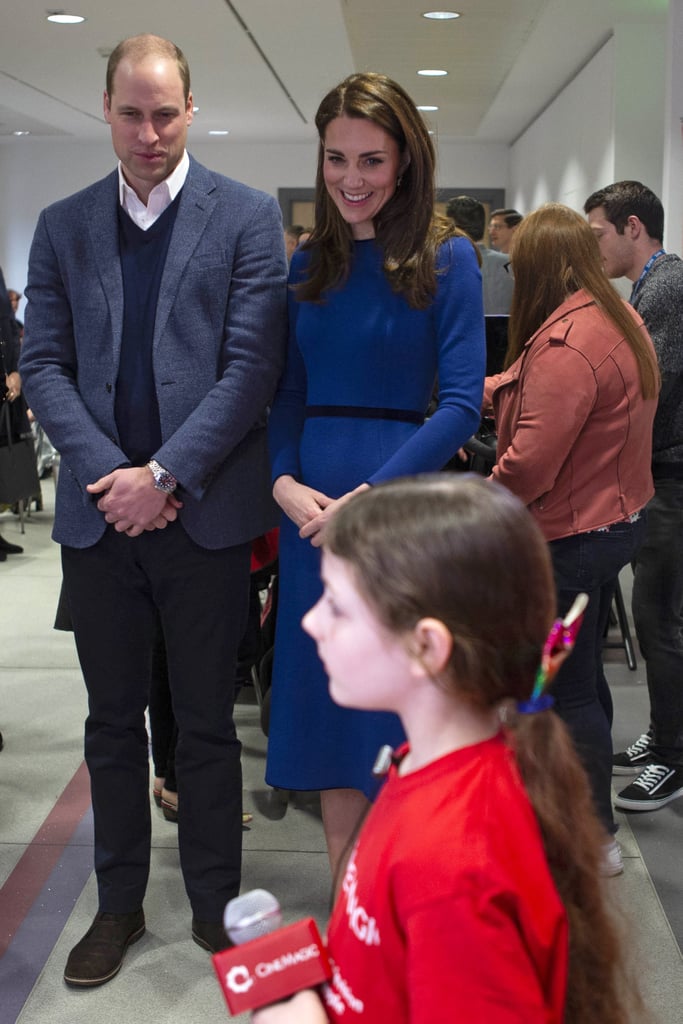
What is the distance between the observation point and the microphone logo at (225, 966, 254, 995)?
1.04 m

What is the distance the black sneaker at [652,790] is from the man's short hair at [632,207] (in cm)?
153

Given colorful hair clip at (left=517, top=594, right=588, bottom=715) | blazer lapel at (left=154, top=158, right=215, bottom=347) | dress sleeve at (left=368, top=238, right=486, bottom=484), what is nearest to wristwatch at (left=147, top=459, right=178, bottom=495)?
blazer lapel at (left=154, top=158, right=215, bottom=347)

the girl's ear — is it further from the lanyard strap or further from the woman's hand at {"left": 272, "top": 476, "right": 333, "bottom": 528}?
the lanyard strap

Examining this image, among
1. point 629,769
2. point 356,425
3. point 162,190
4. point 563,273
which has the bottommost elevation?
point 629,769

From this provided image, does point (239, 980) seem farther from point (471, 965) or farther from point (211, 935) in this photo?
point (211, 935)

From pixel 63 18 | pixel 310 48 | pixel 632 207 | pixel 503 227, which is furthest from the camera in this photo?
pixel 310 48

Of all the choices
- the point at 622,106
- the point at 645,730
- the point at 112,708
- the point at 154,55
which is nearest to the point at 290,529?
the point at 112,708

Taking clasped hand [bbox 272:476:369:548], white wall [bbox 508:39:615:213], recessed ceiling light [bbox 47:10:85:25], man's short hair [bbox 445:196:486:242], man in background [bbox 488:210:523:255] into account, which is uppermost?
recessed ceiling light [bbox 47:10:85:25]

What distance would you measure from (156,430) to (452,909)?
144 cm

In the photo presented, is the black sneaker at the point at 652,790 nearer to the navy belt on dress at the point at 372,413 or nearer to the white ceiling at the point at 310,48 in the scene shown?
the navy belt on dress at the point at 372,413

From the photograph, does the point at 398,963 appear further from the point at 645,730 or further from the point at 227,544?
the point at 645,730

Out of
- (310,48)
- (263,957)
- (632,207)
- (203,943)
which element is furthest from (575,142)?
(263,957)

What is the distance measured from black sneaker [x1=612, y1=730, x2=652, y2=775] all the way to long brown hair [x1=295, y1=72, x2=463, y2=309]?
6.05 feet

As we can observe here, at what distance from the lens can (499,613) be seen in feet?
3.34
